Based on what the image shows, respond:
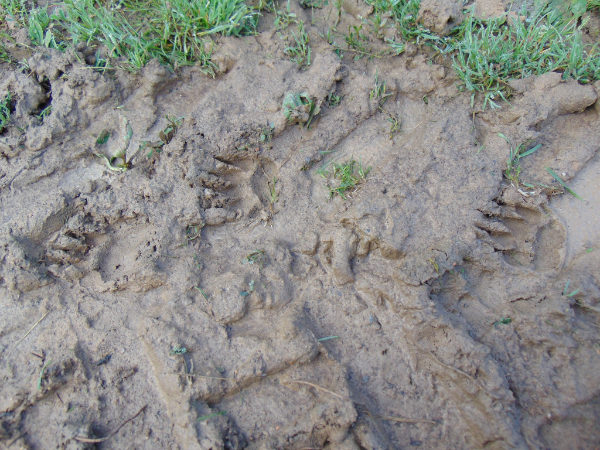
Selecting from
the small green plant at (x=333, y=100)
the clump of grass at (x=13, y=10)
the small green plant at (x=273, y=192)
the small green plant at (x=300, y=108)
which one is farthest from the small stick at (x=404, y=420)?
the clump of grass at (x=13, y=10)

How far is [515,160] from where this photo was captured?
8.14ft

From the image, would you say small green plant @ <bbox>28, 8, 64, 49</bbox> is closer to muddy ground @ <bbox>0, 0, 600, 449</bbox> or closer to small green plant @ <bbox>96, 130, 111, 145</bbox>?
muddy ground @ <bbox>0, 0, 600, 449</bbox>

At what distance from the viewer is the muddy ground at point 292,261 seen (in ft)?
6.33

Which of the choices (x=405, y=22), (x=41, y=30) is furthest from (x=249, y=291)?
(x=41, y=30)

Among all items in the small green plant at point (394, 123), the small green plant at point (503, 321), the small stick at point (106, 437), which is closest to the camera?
the small stick at point (106, 437)

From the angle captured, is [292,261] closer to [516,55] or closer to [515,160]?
[515,160]

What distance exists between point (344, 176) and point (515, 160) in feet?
3.35

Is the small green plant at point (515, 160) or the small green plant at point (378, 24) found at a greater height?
the small green plant at point (378, 24)

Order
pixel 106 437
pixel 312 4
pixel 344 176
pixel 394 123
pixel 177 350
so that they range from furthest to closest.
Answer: pixel 312 4
pixel 394 123
pixel 344 176
pixel 177 350
pixel 106 437

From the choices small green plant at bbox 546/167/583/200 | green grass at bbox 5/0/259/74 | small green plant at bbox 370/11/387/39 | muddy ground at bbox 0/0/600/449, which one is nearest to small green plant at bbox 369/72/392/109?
muddy ground at bbox 0/0/600/449

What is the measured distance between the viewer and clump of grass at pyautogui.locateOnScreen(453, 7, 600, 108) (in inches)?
101

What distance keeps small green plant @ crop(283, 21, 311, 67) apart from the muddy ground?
0.19 ft

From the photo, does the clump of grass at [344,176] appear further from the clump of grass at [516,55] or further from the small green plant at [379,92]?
the clump of grass at [516,55]

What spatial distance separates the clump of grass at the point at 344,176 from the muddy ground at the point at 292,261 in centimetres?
5
